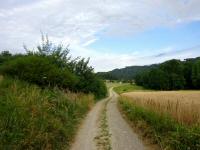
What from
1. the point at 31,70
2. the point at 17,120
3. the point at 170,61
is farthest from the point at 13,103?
the point at 170,61

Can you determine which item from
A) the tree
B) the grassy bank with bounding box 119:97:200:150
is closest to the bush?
the grassy bank with bounding box 119:97:200:150

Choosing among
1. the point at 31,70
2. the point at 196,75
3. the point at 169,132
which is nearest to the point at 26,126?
the point at 169,132

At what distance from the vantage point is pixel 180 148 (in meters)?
10.3

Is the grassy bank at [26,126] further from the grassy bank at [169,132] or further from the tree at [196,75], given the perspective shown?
the tree at [196,75]

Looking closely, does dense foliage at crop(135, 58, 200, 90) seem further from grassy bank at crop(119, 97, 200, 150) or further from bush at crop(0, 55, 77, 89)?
grassy bank at crop(119, 97, 200, 150)

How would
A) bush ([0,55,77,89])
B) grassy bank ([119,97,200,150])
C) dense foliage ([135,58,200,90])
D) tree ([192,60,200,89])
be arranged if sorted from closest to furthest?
1. grassy bank ([119,97,200,150])
2. bush ([0,55,77,89])
3. tree ([192,60,200,89])
4. dense foliage ([135,58,200,90])

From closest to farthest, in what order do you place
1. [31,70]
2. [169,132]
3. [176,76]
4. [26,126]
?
[26,126] < [169,132] < [31,70] < [176,76]

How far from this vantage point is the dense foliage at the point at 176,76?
10388 cm

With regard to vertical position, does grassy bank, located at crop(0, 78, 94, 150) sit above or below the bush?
below

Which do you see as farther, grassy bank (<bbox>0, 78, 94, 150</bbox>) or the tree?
the tree

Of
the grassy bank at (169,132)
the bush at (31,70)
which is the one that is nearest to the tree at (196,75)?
the bush at (31,70)

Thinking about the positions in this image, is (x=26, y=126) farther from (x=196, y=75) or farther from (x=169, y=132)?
(x=196, y=75)

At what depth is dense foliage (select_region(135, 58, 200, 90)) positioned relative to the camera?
10388 cm

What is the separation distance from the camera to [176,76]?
348 feet
